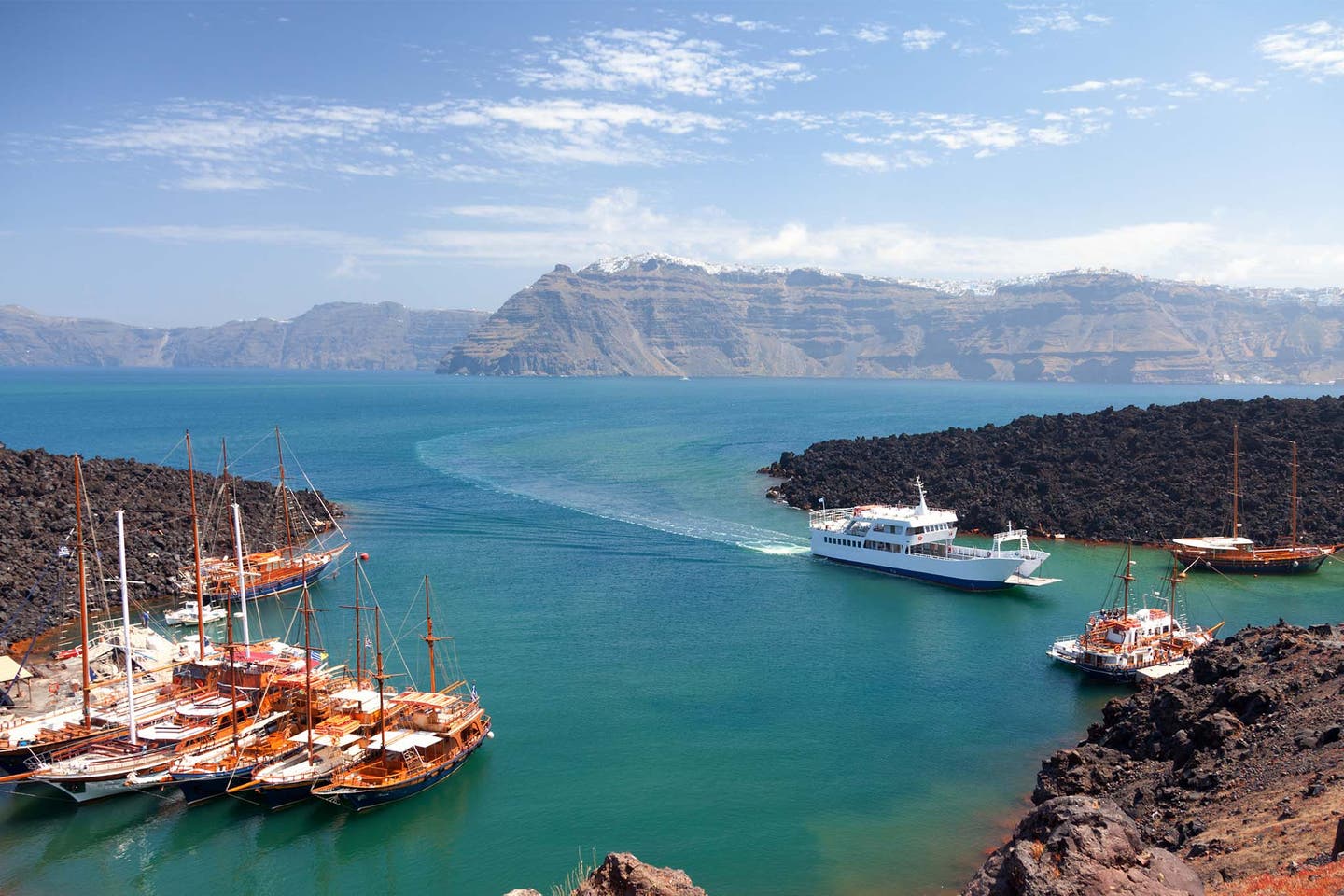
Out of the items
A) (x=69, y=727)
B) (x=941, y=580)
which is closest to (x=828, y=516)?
(x=941, y=580)

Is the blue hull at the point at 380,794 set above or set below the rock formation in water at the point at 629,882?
below

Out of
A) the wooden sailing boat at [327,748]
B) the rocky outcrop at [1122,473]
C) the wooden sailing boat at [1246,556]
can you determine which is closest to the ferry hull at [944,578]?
the wooden sailing boat at [1246,556]

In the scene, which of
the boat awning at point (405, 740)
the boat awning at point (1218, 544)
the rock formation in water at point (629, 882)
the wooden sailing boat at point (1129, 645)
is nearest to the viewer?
the rock formation in water at point (629, 882)

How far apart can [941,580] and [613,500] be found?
32.8 meters

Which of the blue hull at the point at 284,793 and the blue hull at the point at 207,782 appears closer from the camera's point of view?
the blue hull at the point at 284,793

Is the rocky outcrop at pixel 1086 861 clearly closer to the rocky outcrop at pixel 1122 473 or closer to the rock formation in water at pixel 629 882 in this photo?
the rock formation in water at pixel 629 882

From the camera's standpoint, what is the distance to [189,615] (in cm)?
4719

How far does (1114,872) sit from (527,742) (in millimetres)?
23698

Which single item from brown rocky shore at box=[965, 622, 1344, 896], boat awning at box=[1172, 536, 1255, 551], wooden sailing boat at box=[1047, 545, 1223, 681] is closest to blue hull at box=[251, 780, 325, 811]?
brown rocky shore at box=[965, 622, 1344, 896]

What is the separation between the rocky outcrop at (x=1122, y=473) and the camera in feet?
214

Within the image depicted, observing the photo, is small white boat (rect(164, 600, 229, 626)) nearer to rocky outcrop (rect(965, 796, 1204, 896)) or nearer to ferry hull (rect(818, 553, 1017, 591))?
ferry hull (rect(818, 553, 1017, 591))

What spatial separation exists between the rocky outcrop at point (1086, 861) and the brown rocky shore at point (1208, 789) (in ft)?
0.06

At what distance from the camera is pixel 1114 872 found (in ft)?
40.6

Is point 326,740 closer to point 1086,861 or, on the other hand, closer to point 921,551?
Answer: point 1086,861
